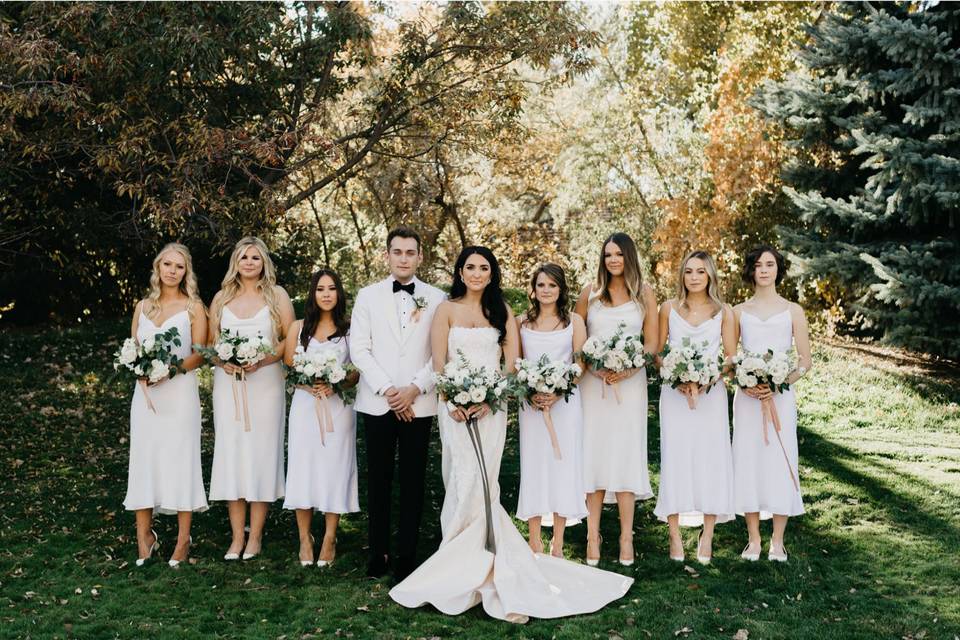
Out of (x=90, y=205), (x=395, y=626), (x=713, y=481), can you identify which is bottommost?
(x=395, y=626)

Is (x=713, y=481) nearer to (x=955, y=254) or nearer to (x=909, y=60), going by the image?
(x=955, y=254)

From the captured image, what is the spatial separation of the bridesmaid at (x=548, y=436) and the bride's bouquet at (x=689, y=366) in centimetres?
62

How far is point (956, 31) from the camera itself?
12383mm

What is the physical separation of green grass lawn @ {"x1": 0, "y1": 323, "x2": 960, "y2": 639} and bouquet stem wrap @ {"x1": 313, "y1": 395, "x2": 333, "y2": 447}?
99 cm

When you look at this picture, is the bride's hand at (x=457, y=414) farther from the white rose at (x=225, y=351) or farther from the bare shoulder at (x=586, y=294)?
the white rose at (x=225, y=351)

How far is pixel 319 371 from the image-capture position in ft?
19.9

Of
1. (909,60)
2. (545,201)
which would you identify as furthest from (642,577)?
(545,201)

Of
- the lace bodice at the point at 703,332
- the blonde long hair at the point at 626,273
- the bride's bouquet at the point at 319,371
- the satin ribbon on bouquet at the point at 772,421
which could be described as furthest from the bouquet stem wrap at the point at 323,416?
the satin ribbon on bouquet at the point at 772,421

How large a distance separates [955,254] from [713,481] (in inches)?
312

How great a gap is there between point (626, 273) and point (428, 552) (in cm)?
268

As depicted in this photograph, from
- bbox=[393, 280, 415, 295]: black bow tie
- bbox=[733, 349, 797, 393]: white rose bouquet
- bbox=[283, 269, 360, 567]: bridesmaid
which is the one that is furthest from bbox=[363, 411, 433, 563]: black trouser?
bbox=[733, 349, 797, 393]: white rose bouquet

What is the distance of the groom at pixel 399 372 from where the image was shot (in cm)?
606

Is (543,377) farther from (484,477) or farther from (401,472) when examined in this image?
(401,472)

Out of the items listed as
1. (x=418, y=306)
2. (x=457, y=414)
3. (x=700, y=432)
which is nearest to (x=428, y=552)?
(x=457, y=414)
